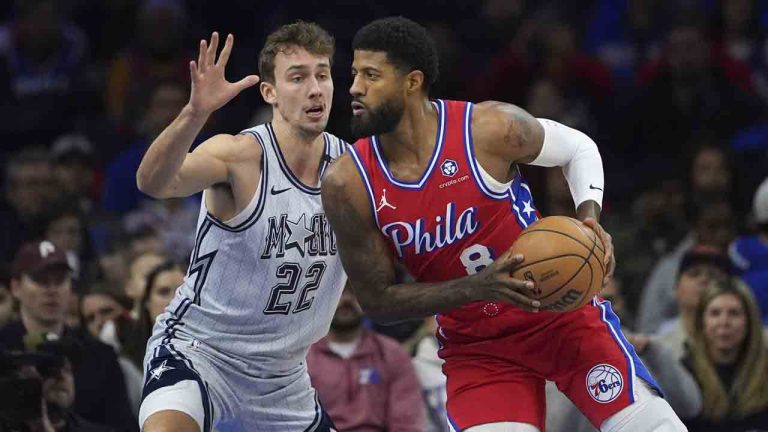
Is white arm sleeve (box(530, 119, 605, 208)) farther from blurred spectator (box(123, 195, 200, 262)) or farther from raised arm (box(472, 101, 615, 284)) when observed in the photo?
blurred spectator (box(123, 195, 200, 262))

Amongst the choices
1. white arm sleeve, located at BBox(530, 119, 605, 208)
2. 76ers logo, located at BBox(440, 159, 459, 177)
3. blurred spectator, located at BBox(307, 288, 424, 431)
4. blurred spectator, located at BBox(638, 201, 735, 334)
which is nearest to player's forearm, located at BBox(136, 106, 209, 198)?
76ers logo, located at BBox(440, 159, 459, 177)

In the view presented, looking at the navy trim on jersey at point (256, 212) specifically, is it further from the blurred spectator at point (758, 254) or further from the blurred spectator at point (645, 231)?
the blurred spectator at point (645, 231)

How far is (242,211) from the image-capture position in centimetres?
647

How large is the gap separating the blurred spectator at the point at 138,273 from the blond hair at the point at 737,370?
3455mm

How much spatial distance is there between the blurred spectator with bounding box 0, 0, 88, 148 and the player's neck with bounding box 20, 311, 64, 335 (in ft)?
16.1

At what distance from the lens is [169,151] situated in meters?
6.04

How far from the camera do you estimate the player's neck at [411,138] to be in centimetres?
623

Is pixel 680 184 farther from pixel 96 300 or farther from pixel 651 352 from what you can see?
pixel 96 300

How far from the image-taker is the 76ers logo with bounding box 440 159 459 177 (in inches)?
243

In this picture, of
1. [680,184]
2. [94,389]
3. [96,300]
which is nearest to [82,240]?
[96,300]

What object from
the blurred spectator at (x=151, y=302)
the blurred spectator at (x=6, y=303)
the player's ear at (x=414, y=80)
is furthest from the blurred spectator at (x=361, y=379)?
the player's ear at (x=414, y=80)

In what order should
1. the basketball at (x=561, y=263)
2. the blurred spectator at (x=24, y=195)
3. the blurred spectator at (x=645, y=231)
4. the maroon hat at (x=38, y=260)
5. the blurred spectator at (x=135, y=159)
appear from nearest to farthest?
1. the basketball at (x=561, y=263)
2. the maroon hat at (x=38, y=260)
3. the blurred spectator at (x=24, y=195)
4. the blurred spectator at (x=645, y=231)
5. the blurred spectator at (x=135, y=159)

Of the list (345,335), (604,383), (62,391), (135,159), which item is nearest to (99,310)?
(345,335)

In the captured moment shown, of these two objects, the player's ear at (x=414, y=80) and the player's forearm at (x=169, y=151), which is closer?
the player's forearm at (x=169, y=151)
